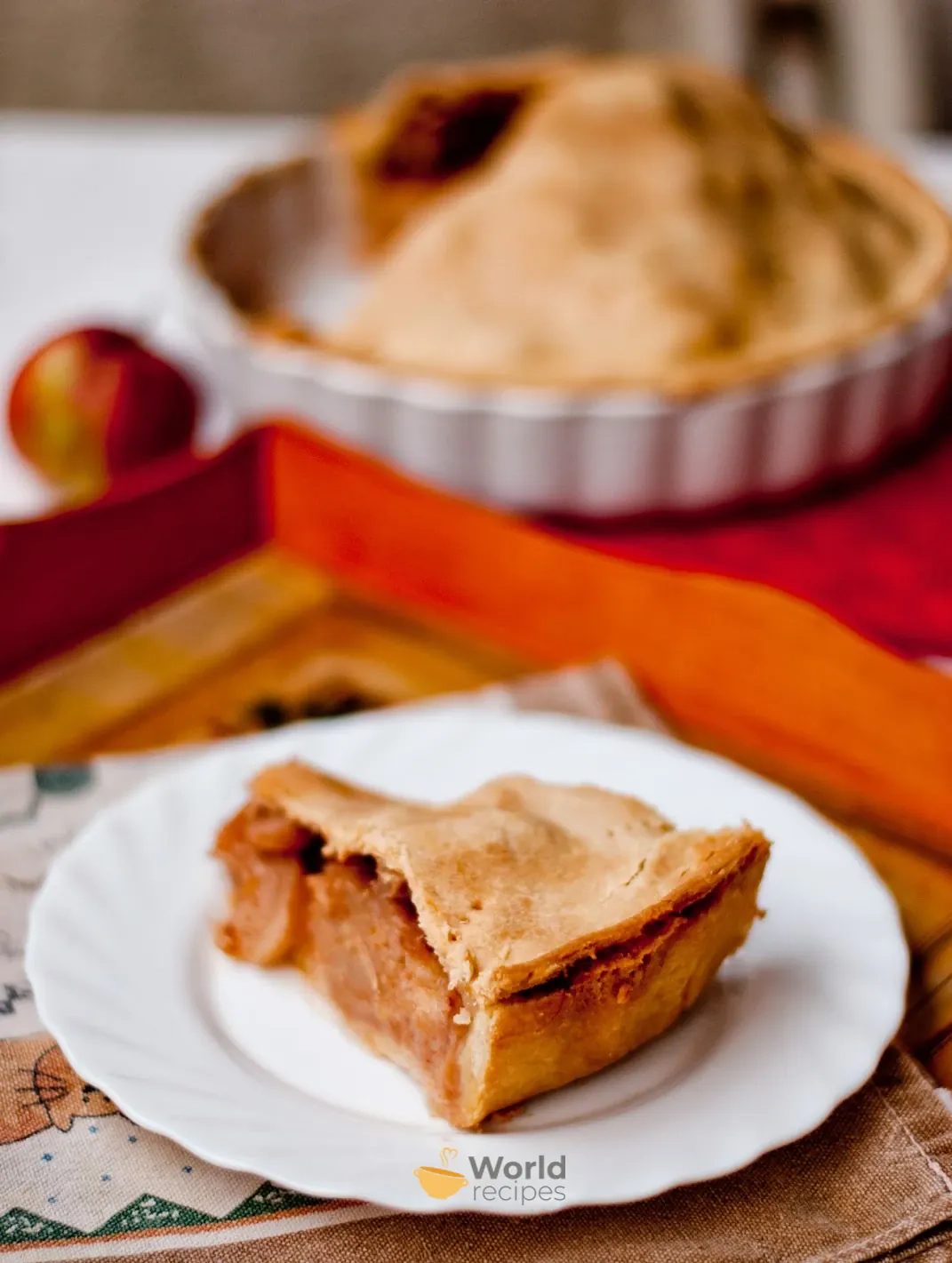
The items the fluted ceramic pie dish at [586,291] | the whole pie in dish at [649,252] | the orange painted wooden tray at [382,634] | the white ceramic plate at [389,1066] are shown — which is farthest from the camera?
the whole pie in dish at [649,252]

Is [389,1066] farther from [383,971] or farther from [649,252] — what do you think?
[649,252]

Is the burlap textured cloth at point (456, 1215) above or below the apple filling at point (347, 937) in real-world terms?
below

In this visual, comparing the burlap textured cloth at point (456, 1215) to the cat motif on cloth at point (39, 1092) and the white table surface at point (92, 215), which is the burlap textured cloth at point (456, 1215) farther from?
the white table surface at point (92, 215)

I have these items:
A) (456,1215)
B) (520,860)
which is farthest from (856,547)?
(456,1215)

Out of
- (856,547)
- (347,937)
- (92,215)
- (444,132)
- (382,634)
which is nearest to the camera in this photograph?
(347,937)

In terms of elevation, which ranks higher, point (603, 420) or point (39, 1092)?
point (603, 420)

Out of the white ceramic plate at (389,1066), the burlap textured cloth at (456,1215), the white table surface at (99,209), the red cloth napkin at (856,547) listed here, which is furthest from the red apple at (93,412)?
the burlap textured cloth at (456,1215)
